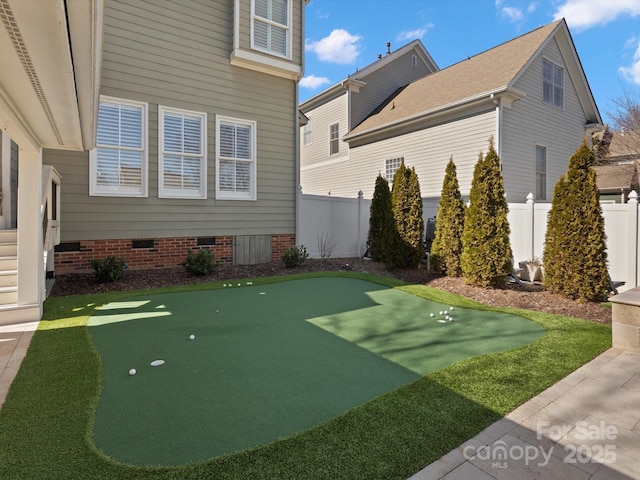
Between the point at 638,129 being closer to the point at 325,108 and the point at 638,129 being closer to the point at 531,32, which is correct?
the point at 531,32

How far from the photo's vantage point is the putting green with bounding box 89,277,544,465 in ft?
7.41

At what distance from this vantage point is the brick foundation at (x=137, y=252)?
22.4ft

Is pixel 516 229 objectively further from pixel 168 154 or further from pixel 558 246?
pixel 168 154

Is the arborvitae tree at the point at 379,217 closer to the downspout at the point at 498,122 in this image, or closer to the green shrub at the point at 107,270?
the downspout at the point at 498,122

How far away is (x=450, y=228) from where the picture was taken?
24.8 feet

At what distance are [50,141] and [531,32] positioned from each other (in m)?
14.4

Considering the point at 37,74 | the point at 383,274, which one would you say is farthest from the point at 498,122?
the point at 37,74

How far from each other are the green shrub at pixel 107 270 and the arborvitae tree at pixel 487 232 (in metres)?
6.45

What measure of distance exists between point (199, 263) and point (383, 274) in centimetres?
403

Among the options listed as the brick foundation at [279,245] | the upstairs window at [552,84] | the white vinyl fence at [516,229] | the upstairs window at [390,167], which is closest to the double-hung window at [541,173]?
the upstairs window at [552,84]

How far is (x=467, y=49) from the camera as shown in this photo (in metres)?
16.9

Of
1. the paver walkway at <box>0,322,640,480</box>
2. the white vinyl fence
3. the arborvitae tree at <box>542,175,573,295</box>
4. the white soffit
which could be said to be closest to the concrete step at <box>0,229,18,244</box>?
the white soffit

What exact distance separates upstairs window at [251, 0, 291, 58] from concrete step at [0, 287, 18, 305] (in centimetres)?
690

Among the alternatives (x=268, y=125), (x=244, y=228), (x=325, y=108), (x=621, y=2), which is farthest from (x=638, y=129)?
(x=244, y=228)
